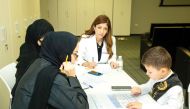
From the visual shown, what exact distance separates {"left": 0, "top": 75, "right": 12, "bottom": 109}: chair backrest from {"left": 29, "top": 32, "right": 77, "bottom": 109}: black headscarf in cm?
43

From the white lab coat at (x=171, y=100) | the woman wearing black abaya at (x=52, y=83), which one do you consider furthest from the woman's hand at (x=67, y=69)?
the white lab coat at (x=171, y=100)

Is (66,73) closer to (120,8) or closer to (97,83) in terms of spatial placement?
(97,83)

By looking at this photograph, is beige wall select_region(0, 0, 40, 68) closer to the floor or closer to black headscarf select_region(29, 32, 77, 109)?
black headscarf select_region(29, 32, 77, 109)

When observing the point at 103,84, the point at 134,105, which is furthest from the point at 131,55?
the point at 134,105

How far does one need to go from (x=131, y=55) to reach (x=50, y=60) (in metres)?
5.35

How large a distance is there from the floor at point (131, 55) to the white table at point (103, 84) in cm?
220

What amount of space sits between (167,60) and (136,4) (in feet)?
25.4

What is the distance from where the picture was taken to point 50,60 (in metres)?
1.88

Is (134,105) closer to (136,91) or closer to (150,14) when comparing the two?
(136,91)

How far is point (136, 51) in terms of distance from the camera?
7.52 m

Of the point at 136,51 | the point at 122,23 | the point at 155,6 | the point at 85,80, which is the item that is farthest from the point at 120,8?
the point at 85,80

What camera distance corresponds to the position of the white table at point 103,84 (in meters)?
2.06

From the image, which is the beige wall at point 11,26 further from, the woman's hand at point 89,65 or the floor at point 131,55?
the floor at point 131,55

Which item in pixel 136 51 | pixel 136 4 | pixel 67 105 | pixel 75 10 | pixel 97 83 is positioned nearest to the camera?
pixel 67 105
